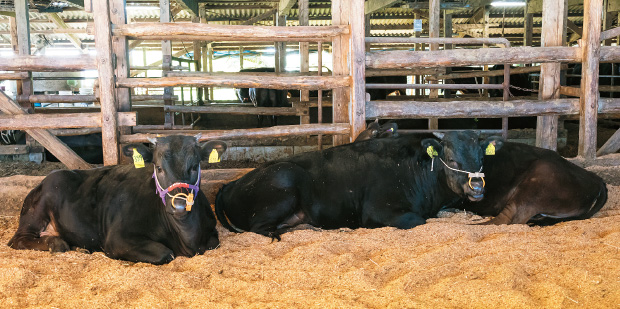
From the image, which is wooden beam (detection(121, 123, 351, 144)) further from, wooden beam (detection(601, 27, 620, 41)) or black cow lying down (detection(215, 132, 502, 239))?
wooden beam (detection(601, 27, 620, 41))

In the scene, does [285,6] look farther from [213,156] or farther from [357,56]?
[213,156]

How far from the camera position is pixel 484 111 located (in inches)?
246

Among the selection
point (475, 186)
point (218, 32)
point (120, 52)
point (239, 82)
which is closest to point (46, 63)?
point (120, 52)

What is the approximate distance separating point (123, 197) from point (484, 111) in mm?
3939

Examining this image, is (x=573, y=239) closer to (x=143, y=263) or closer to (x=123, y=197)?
(x=143, y=263)

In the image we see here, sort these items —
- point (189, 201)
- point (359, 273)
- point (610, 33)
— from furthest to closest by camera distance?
point (610, 33) → point (189, 201) → point (359, 273)

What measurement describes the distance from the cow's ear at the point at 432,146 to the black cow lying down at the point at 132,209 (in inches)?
76.2

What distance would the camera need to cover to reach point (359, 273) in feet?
11.2

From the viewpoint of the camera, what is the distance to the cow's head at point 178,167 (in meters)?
3.95

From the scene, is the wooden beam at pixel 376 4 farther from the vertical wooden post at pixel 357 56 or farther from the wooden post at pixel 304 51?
the vertical wooden post at pixel 357 56

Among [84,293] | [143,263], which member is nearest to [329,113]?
[143,263]

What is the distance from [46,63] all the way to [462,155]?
4.12 meters

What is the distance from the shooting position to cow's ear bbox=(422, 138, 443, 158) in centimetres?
514

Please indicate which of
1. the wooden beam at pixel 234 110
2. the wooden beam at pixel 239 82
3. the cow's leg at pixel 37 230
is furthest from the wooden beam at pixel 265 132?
the wooden beam at pixel 234 110
